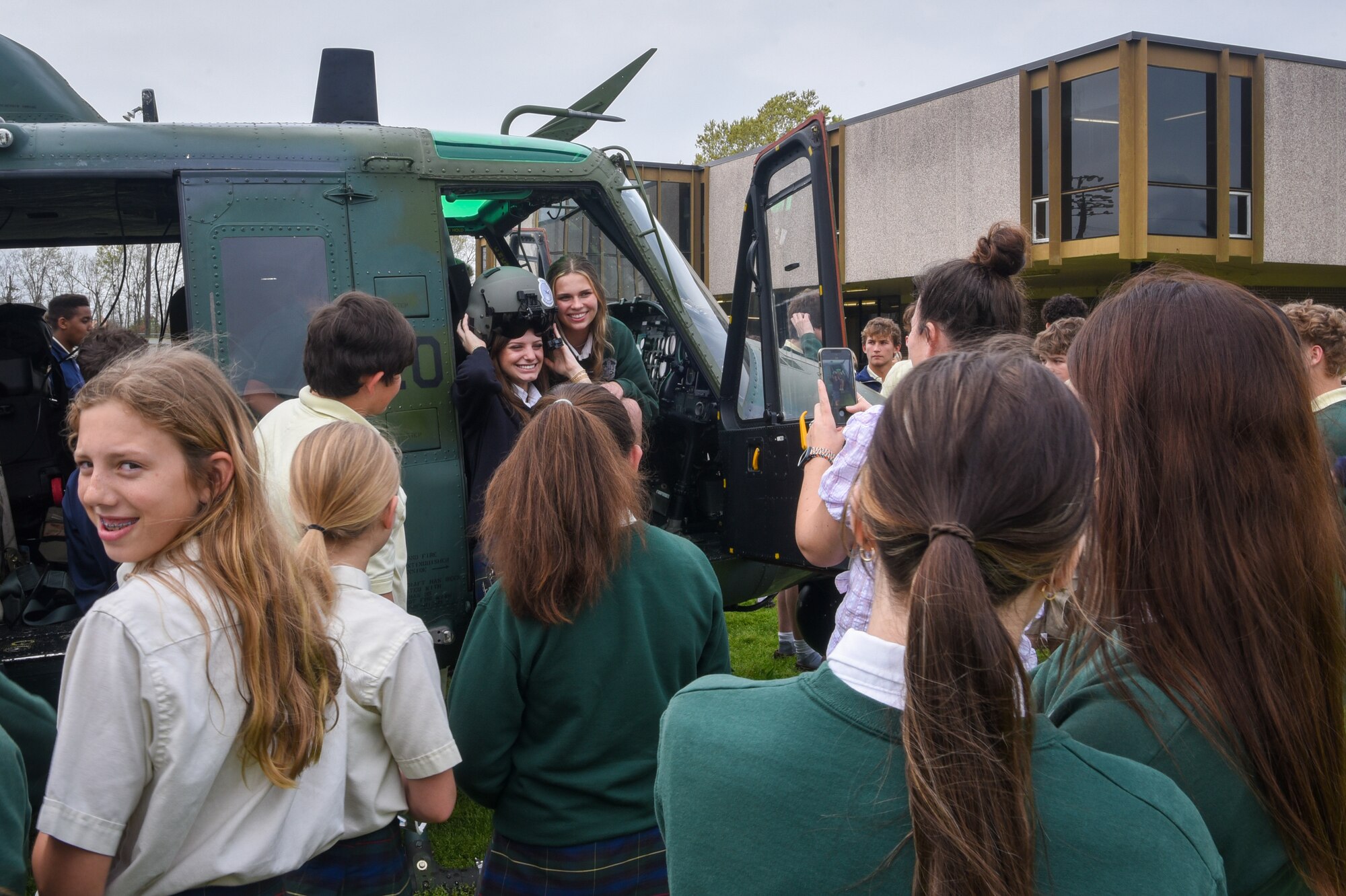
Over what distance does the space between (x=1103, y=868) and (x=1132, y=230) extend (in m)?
17.5

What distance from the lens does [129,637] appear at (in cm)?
153

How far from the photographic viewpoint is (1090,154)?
681 inches

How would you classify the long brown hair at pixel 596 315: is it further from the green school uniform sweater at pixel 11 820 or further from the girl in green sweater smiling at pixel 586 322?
the green school uniform sweater at pixel 11 820

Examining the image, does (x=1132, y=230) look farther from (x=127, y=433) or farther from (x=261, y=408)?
(x=127, y=433)

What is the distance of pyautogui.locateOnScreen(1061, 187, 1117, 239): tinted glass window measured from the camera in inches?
669

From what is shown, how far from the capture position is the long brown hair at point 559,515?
209 cm

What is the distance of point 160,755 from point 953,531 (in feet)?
4.14

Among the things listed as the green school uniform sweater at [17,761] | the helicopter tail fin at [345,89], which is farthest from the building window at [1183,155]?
the green school uniform sweater at [17,761]

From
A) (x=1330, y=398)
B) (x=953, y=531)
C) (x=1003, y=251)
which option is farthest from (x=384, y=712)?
(x=1330, y=398)

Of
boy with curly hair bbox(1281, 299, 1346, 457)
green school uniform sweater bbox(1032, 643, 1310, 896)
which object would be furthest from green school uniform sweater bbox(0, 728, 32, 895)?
boy with curly hair bbox(1281, 299, 1346, 457)

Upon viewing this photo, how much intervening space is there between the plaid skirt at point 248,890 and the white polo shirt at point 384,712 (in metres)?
0.24

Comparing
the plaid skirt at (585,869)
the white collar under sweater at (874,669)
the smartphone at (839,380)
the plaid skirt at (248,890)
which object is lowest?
the plaid skirt at (585,869)

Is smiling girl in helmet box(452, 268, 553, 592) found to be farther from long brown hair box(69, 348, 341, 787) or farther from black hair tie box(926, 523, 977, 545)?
black hair tie box(926, 523, 977, 545)

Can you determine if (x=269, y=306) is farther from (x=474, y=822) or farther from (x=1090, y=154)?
(x=1090, y=154)
